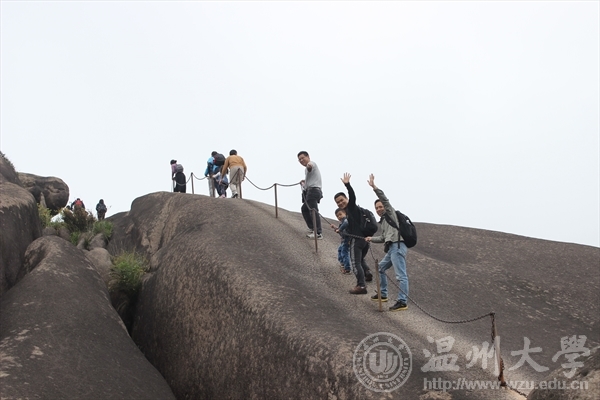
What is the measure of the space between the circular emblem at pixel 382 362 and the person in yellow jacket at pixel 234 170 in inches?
515

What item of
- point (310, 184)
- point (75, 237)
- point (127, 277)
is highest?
point (310, 184)

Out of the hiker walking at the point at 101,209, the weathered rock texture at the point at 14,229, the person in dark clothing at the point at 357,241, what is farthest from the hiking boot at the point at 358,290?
the hiker walking at the point at 101,209

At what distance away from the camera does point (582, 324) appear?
15430 mm

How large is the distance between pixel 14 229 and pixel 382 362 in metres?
10.9

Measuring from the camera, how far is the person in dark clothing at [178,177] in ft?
89.2

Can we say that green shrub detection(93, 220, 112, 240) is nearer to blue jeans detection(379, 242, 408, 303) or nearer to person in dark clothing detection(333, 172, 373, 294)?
person in dark clothing detection(333, 172, 373, 294)

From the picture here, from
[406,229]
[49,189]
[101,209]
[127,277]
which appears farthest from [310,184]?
[101,209]

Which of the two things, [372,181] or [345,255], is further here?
[345,255]

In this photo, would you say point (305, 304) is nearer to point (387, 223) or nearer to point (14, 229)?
point (387, 223)

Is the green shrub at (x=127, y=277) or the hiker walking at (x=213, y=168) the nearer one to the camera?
the green shrub at (x=127, y=277)

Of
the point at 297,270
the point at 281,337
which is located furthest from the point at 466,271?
the point at 281,337

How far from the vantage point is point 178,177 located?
2725 cm

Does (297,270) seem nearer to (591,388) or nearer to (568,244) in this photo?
(591,388)

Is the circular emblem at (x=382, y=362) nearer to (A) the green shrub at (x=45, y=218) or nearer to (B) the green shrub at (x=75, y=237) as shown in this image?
(B) the green shrub at (x=75, y=237)
